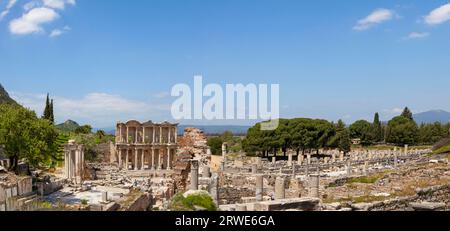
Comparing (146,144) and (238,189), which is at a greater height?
(146,144)

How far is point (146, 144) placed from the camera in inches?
1978

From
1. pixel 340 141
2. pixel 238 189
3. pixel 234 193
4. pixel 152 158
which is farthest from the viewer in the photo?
pixel 340 141

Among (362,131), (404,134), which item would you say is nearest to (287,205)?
(404,134)

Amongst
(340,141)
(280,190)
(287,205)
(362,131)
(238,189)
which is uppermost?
(362,131)

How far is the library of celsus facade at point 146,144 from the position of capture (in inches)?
1959

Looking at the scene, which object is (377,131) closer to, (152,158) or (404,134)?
(404,134)

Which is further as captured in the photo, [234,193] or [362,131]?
[362,131]

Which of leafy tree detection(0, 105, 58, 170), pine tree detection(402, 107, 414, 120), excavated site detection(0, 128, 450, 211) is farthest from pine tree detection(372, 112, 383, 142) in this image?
leafy tree detection(0, 105, 58, 170)

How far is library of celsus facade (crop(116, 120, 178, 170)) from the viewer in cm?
4975

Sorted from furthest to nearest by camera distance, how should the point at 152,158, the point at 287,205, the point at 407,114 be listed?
1. the point at 407,114
2. the point at 152,158
3. the point at 287,205

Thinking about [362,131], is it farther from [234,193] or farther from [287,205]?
[287,205]

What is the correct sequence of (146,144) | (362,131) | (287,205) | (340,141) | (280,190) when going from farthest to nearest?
(362,131) < (340,141) < (146,144) < (280,190) < (287,205)

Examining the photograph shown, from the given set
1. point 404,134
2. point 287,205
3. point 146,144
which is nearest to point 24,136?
point 287,205
